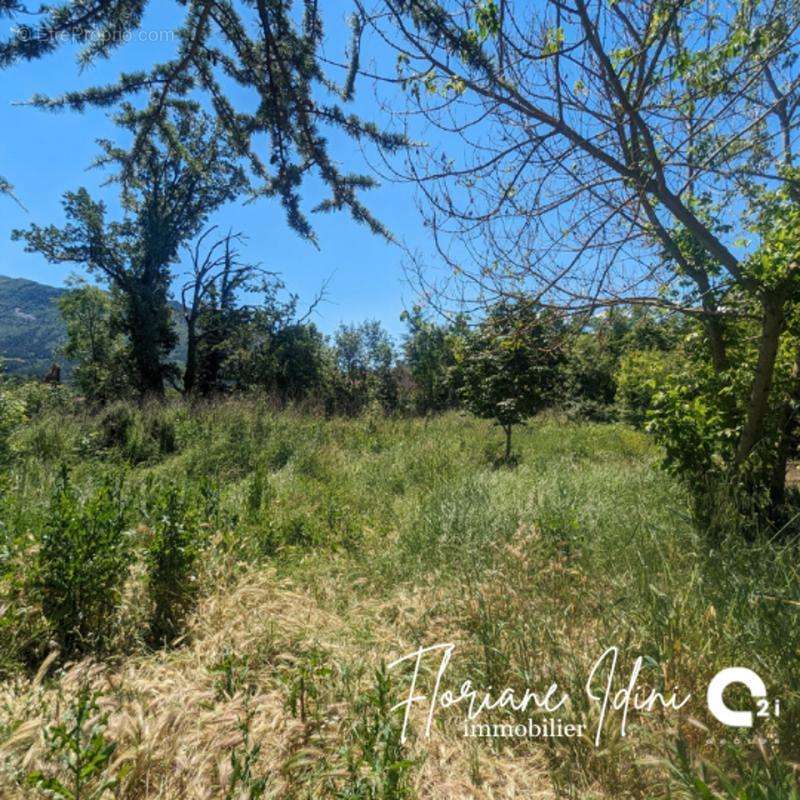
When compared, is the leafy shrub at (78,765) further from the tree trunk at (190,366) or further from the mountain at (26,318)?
the mountain at (26,318)

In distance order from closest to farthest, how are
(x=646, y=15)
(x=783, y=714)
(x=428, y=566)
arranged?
(x=783, y=714)
(x=646, y=15)
(x=428, y=566)

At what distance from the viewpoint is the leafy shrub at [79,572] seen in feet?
7.16

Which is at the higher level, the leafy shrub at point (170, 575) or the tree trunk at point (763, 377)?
the tree trunk at point (763, 377)

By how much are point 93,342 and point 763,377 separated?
2648 centimetres

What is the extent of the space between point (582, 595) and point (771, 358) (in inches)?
103

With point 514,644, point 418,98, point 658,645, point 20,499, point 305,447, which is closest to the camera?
point 658,645

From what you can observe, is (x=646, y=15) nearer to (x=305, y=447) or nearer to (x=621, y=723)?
(x=621, y=723)

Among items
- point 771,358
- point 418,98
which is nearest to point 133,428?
point 418,98

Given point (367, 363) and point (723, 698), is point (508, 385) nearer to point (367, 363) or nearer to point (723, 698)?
point (723, 698)

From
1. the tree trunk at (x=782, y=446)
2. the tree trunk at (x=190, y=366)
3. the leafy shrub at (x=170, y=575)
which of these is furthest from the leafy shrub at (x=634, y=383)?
the tree trunk at (x=190, y=366)

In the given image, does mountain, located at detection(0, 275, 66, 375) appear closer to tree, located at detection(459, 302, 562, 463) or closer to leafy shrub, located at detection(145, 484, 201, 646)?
tree, located at detection(459, 302, 562, 463)

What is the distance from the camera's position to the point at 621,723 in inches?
65.6

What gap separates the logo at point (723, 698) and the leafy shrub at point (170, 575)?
2.61 meters

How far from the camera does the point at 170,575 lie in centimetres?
257
